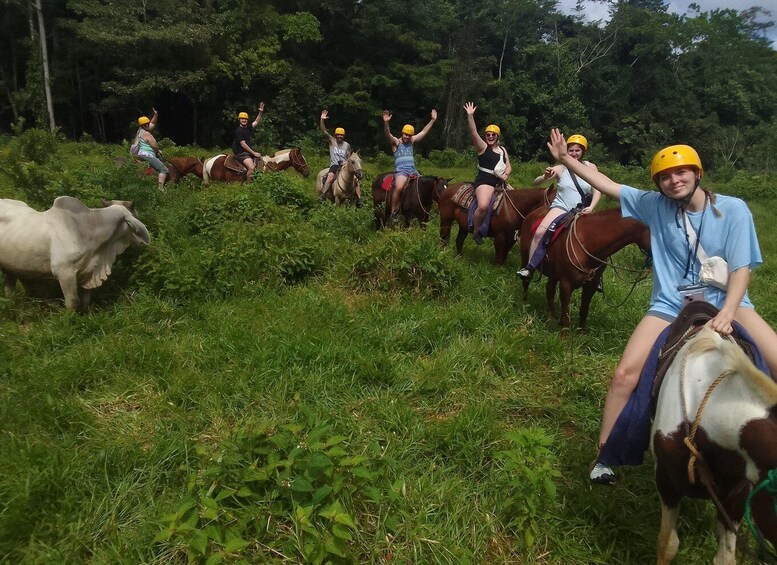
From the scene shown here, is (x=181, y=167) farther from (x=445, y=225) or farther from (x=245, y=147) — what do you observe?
(x=445, y=225)

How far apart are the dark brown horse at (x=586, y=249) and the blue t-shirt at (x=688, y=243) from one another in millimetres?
1964

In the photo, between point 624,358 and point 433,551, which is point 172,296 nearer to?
point 433,551

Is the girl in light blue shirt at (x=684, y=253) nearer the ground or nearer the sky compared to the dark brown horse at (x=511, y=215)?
nearer the sky

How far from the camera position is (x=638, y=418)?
109 inches

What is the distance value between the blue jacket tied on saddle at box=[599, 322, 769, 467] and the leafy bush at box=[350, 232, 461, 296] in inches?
145

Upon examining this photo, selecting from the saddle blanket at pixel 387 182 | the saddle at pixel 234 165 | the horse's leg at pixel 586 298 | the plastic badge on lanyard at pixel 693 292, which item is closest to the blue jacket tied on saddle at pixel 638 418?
the plastic badge on lanyard at pixel 693 292

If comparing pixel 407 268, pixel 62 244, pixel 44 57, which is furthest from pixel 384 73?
pixel 62 244

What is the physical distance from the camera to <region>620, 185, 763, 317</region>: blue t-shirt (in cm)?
282

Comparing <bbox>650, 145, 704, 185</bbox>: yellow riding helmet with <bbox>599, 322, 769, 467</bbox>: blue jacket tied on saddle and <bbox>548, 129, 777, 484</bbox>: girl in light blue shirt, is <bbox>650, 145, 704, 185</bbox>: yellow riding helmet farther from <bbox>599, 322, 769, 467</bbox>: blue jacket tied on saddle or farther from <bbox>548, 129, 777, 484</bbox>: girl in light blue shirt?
<bbox>599, 322, 769, 467</bbox>: blue jacket tied on saddle

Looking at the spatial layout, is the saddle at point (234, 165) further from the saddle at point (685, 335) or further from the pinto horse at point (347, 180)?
the saddle at point (685, 335)

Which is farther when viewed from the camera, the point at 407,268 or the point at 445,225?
the point at 445,225

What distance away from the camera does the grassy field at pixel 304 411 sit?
111 inches

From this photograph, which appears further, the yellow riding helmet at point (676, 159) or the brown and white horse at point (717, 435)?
the yellow riding helmet at point (676, 159)

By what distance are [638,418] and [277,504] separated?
2073mm
